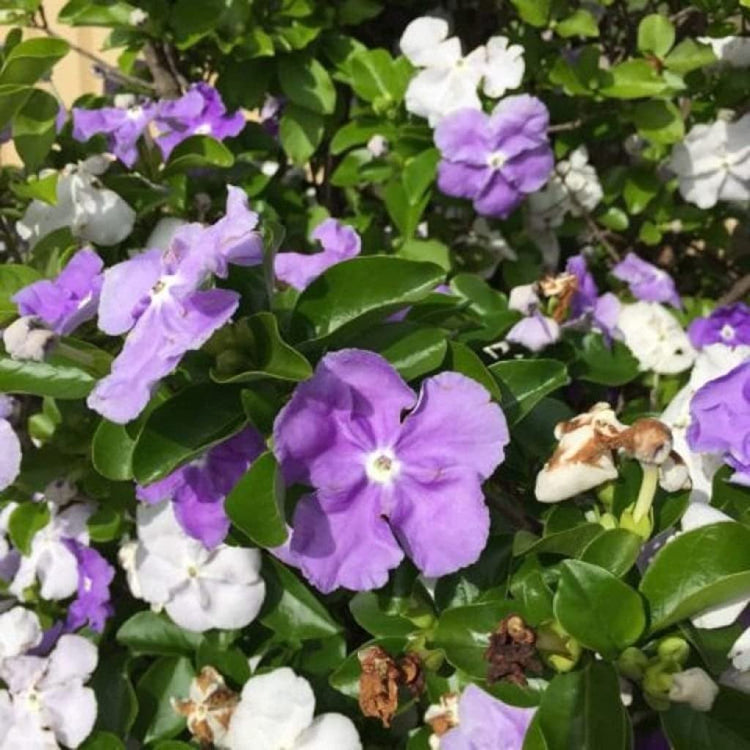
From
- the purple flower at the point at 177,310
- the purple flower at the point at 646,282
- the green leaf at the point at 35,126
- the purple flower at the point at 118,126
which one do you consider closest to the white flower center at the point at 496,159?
the purple flower at the point at 646,282

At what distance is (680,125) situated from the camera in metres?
1.61

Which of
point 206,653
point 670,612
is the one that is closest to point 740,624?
point 670,612

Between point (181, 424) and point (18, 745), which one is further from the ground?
point (181, 424)

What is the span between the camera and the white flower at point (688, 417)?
1004 mm

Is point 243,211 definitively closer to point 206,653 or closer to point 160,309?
point 160,309

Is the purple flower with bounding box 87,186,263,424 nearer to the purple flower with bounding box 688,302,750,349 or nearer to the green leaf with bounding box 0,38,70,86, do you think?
the green leaf with bounding box 0,38,70,86

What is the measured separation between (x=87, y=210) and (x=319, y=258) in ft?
1.00

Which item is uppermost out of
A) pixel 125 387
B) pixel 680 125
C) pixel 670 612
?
Answer: pixel 125 387

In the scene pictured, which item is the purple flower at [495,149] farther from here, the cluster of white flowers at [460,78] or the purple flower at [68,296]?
the purple flower at [68,296]

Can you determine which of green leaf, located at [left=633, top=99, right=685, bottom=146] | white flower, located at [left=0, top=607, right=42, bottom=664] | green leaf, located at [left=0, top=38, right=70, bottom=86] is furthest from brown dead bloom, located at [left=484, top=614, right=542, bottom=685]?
green leaf, located at [left=633, top=99, right=685, bottom=146]

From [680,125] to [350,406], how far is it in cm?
95

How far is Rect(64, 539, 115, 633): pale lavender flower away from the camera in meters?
1.34

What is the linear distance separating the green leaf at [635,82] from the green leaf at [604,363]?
374 mm

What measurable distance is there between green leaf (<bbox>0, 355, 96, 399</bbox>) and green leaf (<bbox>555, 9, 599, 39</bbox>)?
96 cm
